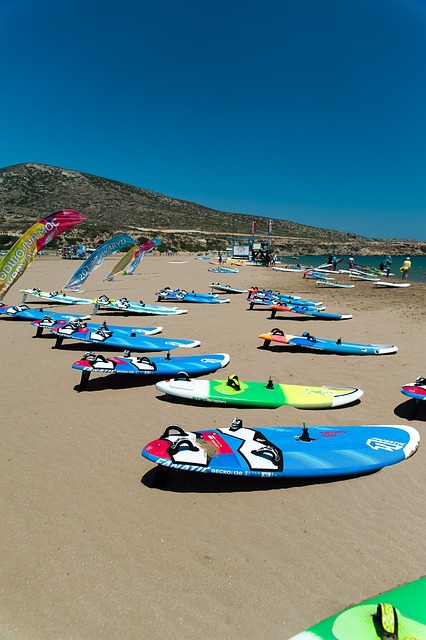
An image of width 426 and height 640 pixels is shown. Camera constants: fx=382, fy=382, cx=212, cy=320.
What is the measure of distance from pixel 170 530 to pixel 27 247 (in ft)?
33.2

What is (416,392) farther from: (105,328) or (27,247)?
(27,247)

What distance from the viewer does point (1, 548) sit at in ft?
10.3

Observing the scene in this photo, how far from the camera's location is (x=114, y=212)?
87000 mm

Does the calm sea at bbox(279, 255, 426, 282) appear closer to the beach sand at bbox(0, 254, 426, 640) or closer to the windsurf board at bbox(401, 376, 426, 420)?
the windsurf board at bbox(401, 376, 426, 420)

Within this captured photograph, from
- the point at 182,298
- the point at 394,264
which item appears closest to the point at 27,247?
the point at 182,298

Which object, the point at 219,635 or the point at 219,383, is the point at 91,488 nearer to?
the point at 219,635

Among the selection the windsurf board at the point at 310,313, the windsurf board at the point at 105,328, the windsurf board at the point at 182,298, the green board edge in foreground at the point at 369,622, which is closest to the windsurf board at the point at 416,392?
the green board edge in foreground at the point at 369,622

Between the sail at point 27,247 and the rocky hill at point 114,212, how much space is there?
4719cm

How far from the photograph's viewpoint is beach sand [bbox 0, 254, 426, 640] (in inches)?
104

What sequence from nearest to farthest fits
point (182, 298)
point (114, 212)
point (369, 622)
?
point (369, 622) < point (182, 298) < point (114, 212)

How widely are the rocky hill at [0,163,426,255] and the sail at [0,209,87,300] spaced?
47.2m

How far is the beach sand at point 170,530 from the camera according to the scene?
2629 millimetres

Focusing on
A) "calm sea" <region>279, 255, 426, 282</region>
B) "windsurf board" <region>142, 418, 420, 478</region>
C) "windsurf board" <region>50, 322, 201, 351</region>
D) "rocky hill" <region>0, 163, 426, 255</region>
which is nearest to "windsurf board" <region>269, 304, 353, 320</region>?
"windsurf board" <region>50, 322, 201, 351</region>

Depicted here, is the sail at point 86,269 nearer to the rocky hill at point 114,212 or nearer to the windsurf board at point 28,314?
the windsurf board at point 28,314
